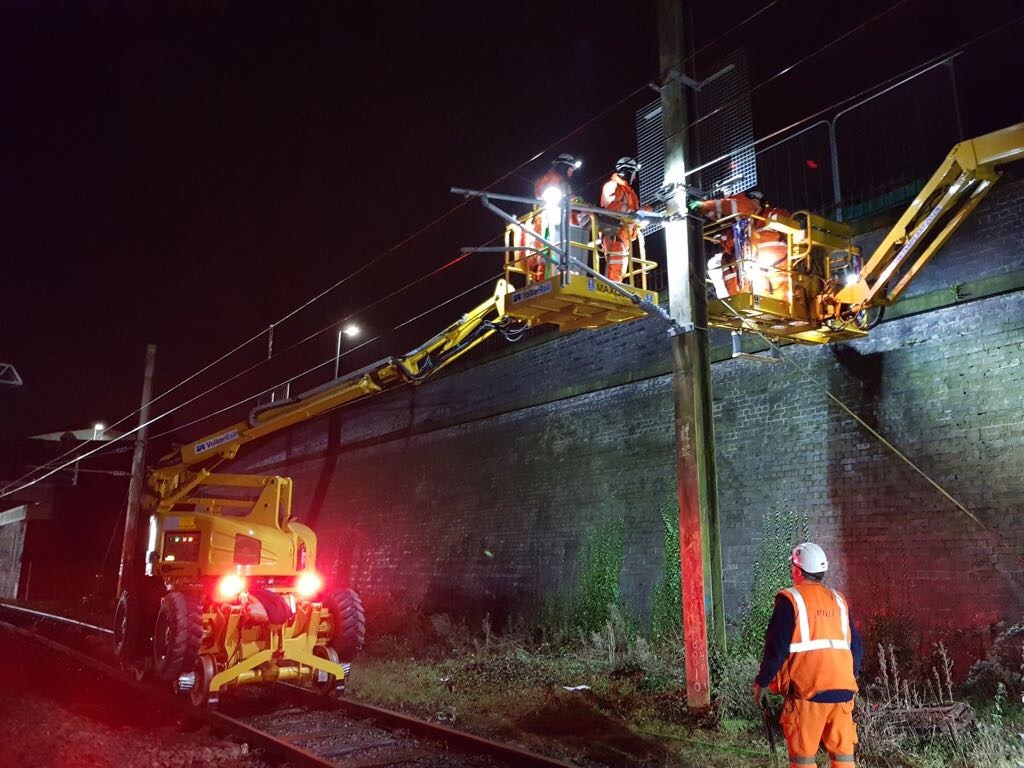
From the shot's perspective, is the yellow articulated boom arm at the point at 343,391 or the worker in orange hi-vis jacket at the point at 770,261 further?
the yellow articulated boom arm at the point at 343,391

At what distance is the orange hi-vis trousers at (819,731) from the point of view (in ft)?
14.3

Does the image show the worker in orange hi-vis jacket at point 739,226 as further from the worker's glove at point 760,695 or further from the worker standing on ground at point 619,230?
the worker's glove at point 760,695

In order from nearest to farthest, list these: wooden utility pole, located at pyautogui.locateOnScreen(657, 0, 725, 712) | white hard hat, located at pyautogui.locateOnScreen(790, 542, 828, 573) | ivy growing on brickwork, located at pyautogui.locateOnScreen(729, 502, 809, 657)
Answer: white hard hat, located at pyautogui.locateOnScreen(790, 542, 828, 573)
wooden utility pole, located at pyautogui.locateOnScreen(657, 0, 725, 712)
ivy growing on brickwork, located at pyautogui.locateOnScreen(729, 502, 809, 657)

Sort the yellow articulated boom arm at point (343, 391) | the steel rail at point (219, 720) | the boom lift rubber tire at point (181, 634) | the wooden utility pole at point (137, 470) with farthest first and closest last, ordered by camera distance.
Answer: the wooden utility pole at point (137, 470), the yellow articulated boom arm at point (343, 391), the boom lift rubber tire at point (181, 634), the steel rail at point (219, 720)

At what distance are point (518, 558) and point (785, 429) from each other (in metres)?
6.18

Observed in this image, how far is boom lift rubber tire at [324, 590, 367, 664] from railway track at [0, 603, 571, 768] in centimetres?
63

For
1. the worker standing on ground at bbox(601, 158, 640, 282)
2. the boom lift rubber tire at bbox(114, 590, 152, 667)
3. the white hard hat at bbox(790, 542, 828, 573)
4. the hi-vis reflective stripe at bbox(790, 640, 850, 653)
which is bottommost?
the boom lift rubber tire at bbox(114, 590, 152, 667)

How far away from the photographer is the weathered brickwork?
8.98 meters

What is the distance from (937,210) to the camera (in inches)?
342

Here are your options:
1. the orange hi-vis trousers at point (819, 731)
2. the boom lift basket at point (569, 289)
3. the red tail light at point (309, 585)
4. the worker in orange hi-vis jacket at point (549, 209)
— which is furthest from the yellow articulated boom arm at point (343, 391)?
→ the orange hi-vis trousers at point (819, 731)

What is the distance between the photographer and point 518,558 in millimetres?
15250

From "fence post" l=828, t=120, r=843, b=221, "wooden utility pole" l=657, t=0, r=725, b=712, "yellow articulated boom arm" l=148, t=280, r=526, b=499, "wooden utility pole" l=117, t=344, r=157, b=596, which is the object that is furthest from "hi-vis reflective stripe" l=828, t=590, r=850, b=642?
"wooden utility pole" l=117, t=344, r=157, b=596

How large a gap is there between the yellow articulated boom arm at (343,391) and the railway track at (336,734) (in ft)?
15.8

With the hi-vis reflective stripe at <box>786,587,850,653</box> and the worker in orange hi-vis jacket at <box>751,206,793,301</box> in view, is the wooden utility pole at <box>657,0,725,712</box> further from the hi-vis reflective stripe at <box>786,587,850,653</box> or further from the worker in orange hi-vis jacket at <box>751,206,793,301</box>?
the hi-vis reflective stripe at <box>786,587,850,653</box>
